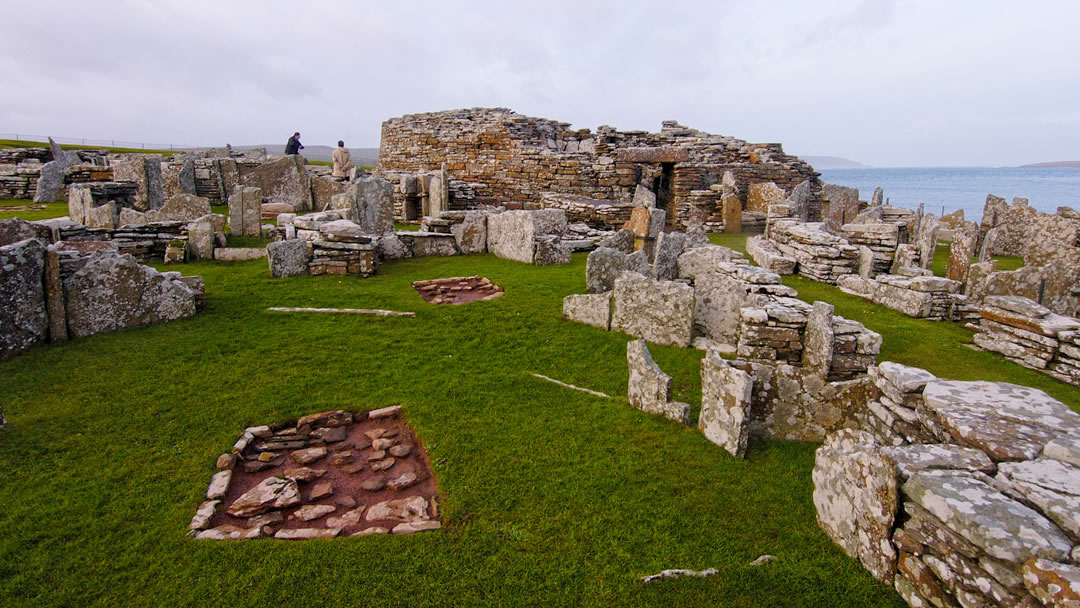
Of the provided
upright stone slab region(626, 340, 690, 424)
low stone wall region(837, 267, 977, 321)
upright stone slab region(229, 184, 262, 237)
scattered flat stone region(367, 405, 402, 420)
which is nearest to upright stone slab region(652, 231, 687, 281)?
low stone wall region(837, 267, 977, 321)

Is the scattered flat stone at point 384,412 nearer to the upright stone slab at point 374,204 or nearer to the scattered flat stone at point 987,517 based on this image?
the scattered flat stone at point 987,517

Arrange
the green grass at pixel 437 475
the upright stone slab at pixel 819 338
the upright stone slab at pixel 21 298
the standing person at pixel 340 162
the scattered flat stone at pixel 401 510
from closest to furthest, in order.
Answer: the green grass at pixel 437 475 < the scattered flat stone at pixel 401 510 < the upright stone slab at pixel 21 298 < the upright stone slab at pixel 819 338 < the standing person at pixel 340 162

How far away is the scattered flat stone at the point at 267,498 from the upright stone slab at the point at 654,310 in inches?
186

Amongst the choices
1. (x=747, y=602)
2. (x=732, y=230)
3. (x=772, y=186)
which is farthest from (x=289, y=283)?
(x=772, y=186)

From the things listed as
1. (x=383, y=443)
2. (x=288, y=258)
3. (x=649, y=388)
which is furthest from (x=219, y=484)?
(x=288, y=258)

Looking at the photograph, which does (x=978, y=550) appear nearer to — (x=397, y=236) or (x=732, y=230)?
(x=397, y=236)

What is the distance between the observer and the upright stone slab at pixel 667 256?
1028cm

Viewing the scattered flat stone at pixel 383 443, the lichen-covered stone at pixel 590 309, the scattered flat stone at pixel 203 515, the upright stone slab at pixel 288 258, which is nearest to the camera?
the scattered flat stone at pixel 203 515

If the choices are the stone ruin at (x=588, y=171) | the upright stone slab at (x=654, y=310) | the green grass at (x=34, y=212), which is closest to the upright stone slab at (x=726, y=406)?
the upright stone slab at (x=654, y=310)

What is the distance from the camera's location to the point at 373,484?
4.64 m

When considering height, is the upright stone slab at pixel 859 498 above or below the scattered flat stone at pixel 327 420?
above

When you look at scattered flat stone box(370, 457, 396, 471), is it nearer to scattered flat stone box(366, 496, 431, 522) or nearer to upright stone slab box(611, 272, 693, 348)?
scattered flat stone box(366, 496, 431, 522)

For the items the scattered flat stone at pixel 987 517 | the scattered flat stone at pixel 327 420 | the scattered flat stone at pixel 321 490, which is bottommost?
the scattered flat stone at pixel 321 490

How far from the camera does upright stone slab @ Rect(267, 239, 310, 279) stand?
9.95 metres
